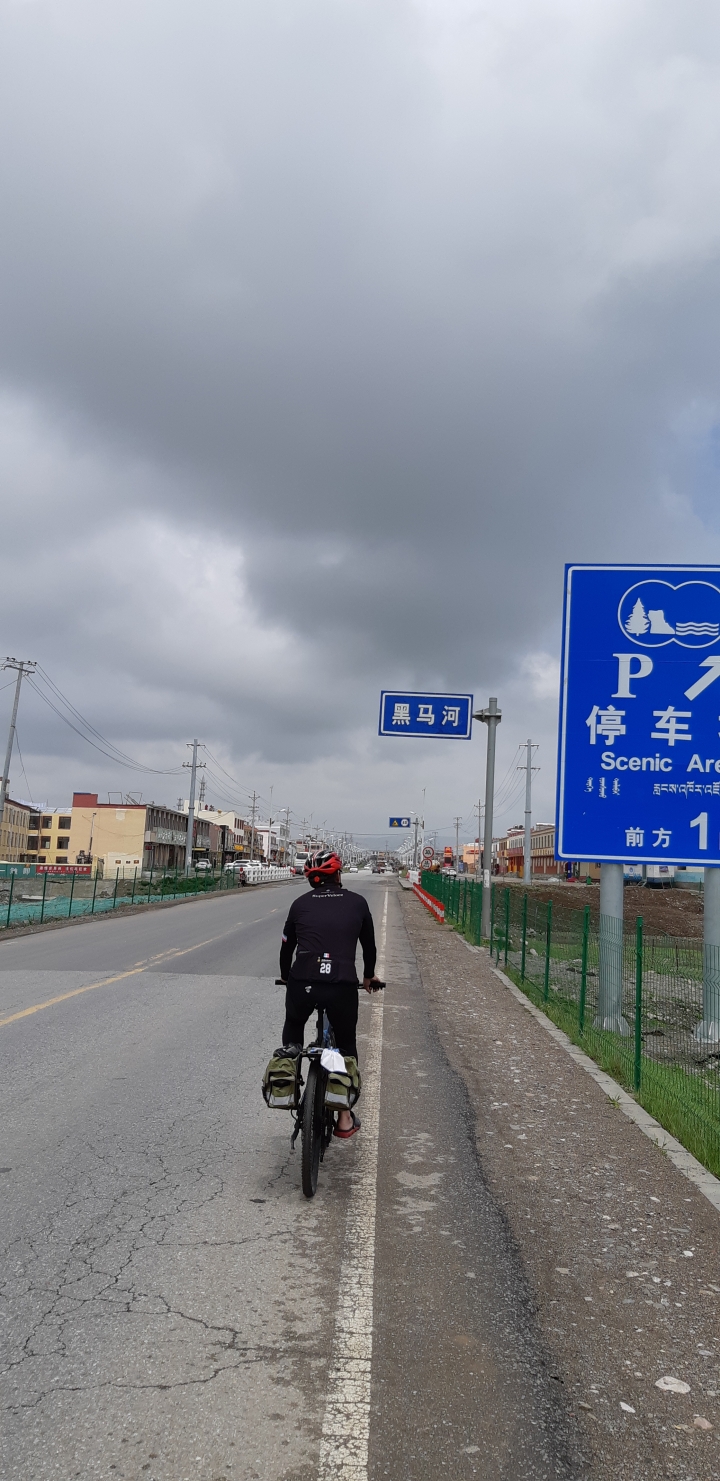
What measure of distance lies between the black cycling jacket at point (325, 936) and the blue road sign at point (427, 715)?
20.6m

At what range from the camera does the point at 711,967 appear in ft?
34.7

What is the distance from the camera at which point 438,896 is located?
1566 inches

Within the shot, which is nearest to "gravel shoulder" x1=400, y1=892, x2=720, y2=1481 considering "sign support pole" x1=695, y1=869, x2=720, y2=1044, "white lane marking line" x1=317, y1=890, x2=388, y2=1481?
"white lane marking line" x1=317, y1=890, x2=388, y2=1481

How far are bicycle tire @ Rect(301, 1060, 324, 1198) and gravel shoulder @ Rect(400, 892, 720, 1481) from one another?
3.65 ft

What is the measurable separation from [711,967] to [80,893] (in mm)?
37746

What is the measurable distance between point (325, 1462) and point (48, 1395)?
3.41 feet

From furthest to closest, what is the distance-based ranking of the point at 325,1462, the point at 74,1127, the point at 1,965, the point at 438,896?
1. the point at 438,896
2. the point at 1,965
3. the point at 74,1127
4. the point at 325,1462

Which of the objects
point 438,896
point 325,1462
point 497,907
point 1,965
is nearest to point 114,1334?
point 325,1462

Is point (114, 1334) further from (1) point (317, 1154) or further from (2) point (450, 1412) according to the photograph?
(1) point (317, 1154)

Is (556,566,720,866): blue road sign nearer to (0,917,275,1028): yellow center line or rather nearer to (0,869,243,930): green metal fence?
(0,917,275,1028): yellow center line

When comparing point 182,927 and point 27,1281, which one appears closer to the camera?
point 27,1281

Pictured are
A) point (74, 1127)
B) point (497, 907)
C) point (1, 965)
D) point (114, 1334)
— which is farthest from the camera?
point (497, 907)

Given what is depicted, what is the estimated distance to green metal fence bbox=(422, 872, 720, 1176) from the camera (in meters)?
7.78

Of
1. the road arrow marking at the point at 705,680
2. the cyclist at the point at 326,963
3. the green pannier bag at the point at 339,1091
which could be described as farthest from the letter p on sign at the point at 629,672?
the green pannier bag at the point at 339,1091
